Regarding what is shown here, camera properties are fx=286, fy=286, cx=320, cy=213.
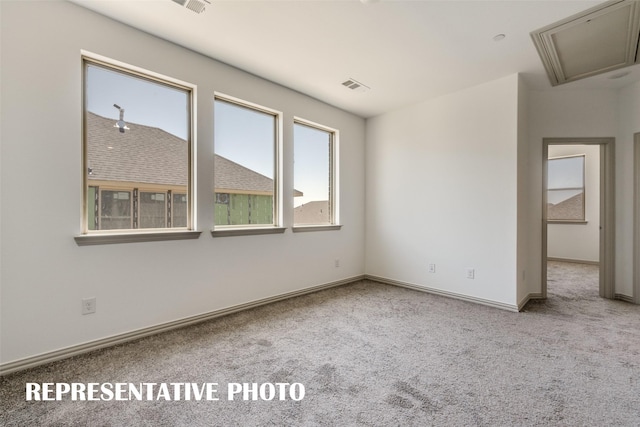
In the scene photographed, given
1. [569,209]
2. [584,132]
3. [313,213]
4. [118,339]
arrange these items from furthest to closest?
[569,209]
[313,213]
[584,132]
[118,339]

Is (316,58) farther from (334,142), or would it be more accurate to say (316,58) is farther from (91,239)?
(91,239)

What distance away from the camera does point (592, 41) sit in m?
2.54

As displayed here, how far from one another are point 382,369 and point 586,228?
632cm

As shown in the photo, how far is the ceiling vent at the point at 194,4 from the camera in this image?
6.89ft

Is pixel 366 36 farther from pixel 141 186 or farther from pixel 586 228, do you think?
pixel 586 228

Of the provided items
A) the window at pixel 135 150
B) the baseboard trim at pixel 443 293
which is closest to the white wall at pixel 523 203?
the baseboard trim at pixel 443 293

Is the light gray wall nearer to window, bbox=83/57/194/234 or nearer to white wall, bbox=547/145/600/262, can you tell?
white wall, bbox=547/145/600/262

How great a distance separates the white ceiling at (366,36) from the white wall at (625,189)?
32 cm

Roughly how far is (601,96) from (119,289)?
227 inches

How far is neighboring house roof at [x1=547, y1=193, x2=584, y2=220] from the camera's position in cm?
591

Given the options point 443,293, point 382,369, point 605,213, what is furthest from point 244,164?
point 605,213

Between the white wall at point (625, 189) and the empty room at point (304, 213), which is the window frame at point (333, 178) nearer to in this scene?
the empty room at point (304, 213)

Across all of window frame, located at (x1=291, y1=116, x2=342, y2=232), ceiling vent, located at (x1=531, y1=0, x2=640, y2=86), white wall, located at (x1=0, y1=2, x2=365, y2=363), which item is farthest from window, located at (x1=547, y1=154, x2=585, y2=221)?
white wall, located at (x1=0, y1=2, x2=365, y2=363)

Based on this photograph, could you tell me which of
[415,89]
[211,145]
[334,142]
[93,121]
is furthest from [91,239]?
[415,89]
